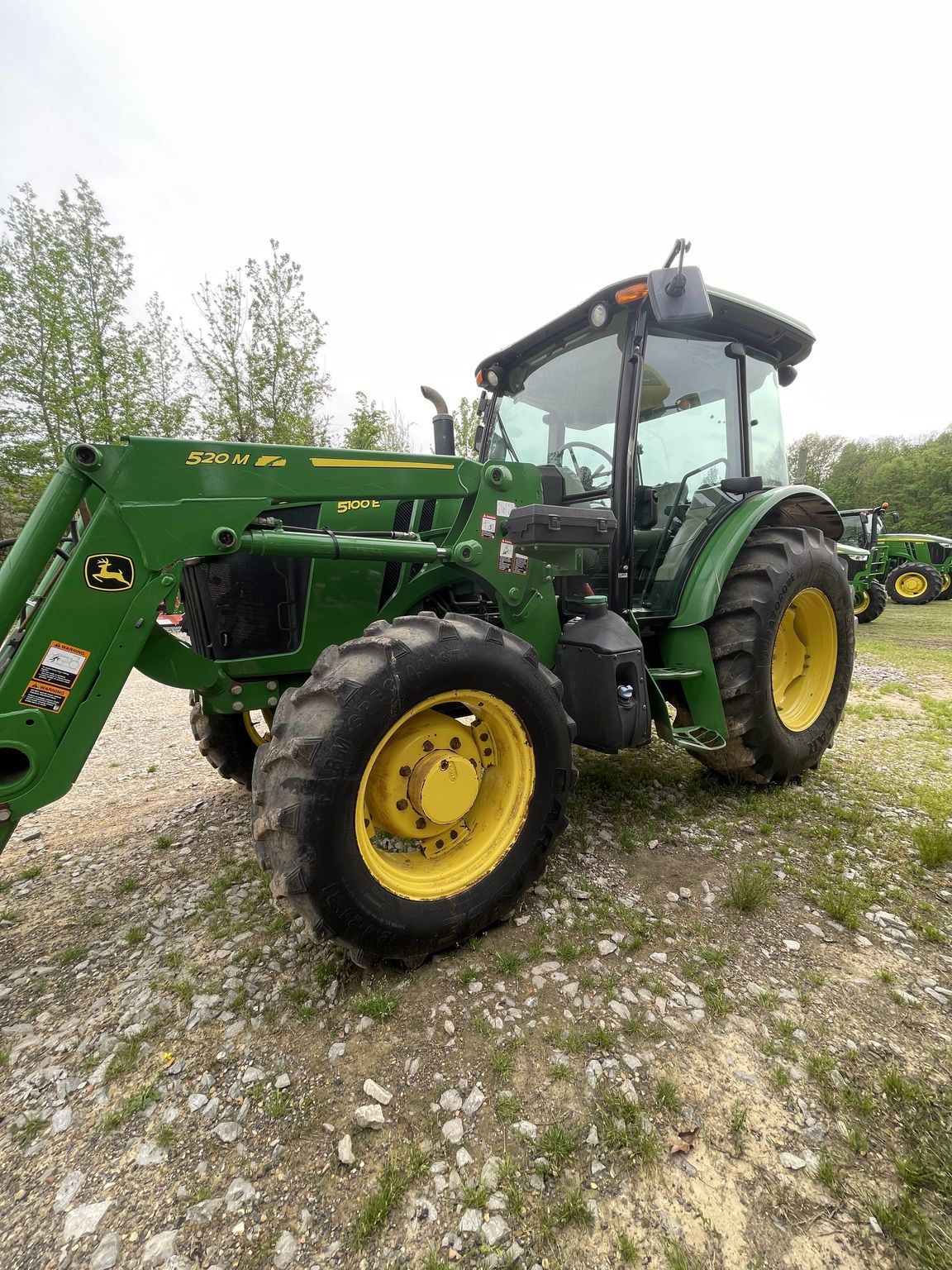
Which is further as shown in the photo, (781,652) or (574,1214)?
(781,652)

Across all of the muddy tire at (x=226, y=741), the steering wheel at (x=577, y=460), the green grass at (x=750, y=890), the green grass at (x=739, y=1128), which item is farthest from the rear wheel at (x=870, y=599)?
the green grass at (x=739, y=1128)

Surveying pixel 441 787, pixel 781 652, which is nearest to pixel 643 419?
pixel 781 652

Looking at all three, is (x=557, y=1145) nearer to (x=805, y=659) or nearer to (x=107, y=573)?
(x=107, y=573)

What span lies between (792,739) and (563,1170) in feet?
8.67

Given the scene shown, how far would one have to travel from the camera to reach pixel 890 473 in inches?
1713

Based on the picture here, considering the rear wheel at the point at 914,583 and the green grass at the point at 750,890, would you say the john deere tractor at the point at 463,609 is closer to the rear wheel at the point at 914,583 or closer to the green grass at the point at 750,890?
the green grass at the point at 750,890

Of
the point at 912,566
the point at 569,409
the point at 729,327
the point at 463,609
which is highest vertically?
the point at 729,327

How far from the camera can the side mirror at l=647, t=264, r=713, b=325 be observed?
8.36 feet

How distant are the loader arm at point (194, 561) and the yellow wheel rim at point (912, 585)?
17840 millimetres

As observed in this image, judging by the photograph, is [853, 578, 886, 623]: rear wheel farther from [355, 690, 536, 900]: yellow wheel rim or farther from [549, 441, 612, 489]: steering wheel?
[355, 690, 536, 900]: yellow wheel rim

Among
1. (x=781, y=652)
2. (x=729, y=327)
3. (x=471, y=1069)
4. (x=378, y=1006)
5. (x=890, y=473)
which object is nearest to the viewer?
(x=471, y=1069)

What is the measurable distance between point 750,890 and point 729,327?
10.2ft

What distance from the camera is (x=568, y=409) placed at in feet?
11.5

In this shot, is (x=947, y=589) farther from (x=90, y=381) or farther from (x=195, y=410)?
(x=90, y=381)
